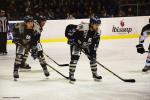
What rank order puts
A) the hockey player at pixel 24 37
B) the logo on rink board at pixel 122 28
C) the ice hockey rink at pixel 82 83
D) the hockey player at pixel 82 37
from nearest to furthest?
the ice hockey rink at pixel 82 83, the hockey player at pixel 82 37, the hockey player at pixel 24 37, the logo on rink board at pixel 122 28

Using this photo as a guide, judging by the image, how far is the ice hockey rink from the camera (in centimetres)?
645

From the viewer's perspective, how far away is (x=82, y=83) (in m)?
7.48

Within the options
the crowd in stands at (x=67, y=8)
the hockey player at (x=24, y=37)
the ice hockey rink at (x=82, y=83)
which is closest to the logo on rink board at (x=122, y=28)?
the crowd in stands at (x=67, y=8)

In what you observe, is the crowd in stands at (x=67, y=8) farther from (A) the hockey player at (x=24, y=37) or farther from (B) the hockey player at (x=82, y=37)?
(B) the hockey player at (x=82, y=37)

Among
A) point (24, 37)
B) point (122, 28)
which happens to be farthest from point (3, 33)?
point (24, 37)

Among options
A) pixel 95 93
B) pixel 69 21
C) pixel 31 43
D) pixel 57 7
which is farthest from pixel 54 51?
pixel 95 93

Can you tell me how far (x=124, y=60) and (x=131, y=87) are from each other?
10.3ft

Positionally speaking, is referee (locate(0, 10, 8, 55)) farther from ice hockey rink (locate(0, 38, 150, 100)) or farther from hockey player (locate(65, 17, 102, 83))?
hockey player (locate(65, 17, 102, 83))

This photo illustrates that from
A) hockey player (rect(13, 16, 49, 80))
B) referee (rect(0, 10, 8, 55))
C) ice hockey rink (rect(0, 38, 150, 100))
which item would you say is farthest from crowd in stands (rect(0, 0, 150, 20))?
hockey player (rect(13, 16, 49, 80))

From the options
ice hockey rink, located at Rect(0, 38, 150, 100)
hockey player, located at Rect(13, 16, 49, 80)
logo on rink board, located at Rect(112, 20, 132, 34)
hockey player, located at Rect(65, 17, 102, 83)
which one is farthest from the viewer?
logo on rink board, located at Rect(112, 20, 132, 34)

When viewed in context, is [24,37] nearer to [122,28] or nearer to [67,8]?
[122,28]

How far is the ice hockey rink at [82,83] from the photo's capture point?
21.2 feet

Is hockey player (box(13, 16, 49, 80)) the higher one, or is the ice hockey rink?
hockey player (box(13, 16, 49, 80))

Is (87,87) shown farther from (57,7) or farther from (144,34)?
(57,7)
